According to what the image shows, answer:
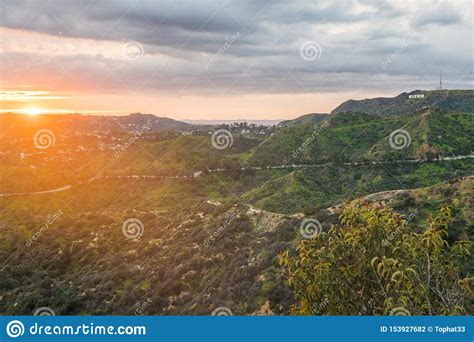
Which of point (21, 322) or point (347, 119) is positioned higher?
point (347, 119)

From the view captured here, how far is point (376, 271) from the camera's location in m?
7.18

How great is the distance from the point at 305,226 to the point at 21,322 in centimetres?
2516

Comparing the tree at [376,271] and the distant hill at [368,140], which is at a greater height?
the distant hill at [368,140]

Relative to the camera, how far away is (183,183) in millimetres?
91688

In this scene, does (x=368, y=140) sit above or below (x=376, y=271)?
above

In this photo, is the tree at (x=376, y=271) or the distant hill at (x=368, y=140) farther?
the distant hill at (x=368, y=140)

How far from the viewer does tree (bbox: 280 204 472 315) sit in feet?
22.5

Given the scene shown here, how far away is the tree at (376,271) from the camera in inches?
271

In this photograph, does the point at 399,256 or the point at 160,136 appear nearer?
the point at 399,256

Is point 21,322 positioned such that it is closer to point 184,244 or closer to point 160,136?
point 184,244

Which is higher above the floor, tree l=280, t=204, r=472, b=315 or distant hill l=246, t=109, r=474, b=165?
distant hill l=246, t=109, r=474, b=165

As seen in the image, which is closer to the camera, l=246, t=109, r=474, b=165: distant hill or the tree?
the tree

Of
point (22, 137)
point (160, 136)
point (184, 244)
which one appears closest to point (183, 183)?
point (184, 244)

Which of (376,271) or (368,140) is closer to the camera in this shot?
(376,271)
